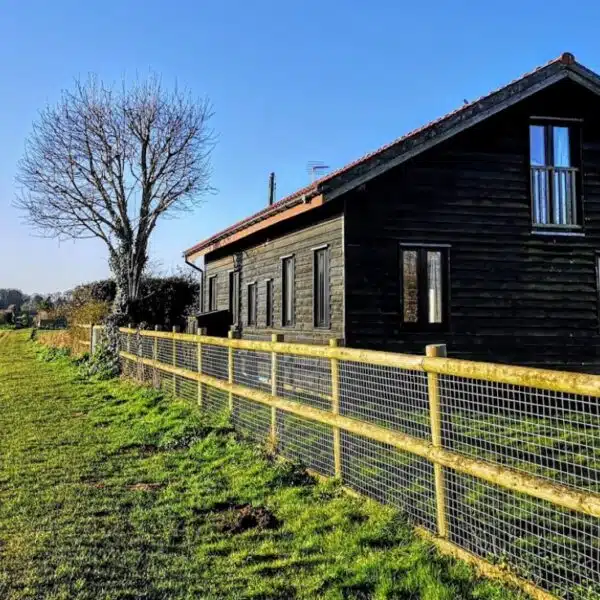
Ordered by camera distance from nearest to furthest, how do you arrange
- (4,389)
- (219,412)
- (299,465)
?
(299,465), (219,412), (4,389)

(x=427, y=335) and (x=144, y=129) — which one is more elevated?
(x=144, y=129)

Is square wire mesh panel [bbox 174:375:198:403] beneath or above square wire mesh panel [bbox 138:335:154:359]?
beneath

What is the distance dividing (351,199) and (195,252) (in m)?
9.84

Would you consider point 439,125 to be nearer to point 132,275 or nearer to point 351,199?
point 351,199

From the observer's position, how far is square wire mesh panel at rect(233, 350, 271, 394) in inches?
287

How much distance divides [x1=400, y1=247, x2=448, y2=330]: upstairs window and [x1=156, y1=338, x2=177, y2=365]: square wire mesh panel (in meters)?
4.19

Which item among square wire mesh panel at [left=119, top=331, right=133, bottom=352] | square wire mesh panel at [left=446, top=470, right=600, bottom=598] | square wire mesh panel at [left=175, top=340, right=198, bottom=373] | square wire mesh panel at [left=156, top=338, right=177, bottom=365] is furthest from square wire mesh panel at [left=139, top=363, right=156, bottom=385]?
square wire mesh panel at [left=446, top=470, right=600, bottom=598]

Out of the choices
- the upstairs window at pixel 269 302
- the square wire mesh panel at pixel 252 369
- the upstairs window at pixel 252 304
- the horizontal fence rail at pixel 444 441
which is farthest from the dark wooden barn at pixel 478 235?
the upstairs window at pixel 252 304

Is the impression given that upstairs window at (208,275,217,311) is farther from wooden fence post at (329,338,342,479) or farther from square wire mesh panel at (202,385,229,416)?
wooden fence post at (329,338,342,479)

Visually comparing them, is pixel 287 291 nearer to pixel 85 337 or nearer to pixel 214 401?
pixel 214 401

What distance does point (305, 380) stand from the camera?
6371 millimetres

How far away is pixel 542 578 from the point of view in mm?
3309

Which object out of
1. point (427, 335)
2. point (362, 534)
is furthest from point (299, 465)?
point (427, 335)

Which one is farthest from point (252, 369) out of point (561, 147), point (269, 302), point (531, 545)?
point (561, 147)
